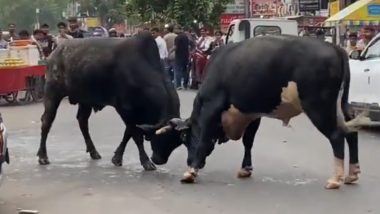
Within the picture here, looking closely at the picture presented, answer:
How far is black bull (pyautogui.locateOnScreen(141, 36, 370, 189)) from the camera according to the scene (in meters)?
9.18

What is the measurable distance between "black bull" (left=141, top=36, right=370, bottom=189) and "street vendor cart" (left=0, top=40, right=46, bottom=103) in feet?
35.8

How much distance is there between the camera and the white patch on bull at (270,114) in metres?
9.31

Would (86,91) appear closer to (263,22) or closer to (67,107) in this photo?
(67,107)

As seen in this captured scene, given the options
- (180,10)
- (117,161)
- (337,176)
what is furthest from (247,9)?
(337,176)

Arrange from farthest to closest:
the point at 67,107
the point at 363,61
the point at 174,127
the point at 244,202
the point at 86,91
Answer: the point at 67,107, the point at 363,61, the point at 86,91, the point at 174,127, the point at 244,202

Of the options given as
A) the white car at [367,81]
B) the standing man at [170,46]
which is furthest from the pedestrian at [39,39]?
the white car at [367,81]

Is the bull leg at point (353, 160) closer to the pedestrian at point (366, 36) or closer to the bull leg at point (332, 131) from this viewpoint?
the bull leg at point (332, 131)

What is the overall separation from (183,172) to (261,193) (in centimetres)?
159

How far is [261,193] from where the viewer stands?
9.15 metres

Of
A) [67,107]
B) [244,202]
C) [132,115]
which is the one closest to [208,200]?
[244,202]

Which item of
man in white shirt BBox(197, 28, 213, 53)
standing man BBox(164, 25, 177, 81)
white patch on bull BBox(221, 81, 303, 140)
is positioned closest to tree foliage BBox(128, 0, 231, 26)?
man in white shirt BBox(197, 28, 213, 53)

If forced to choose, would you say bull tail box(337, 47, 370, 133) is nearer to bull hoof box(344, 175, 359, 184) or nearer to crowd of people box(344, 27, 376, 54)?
bull hoof box(344, 175, 359, 184)

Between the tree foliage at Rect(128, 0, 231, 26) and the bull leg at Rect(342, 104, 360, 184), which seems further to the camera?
the tree foliage at Rect(128, 0, 231, 26)

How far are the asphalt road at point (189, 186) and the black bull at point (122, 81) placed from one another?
55 cm
